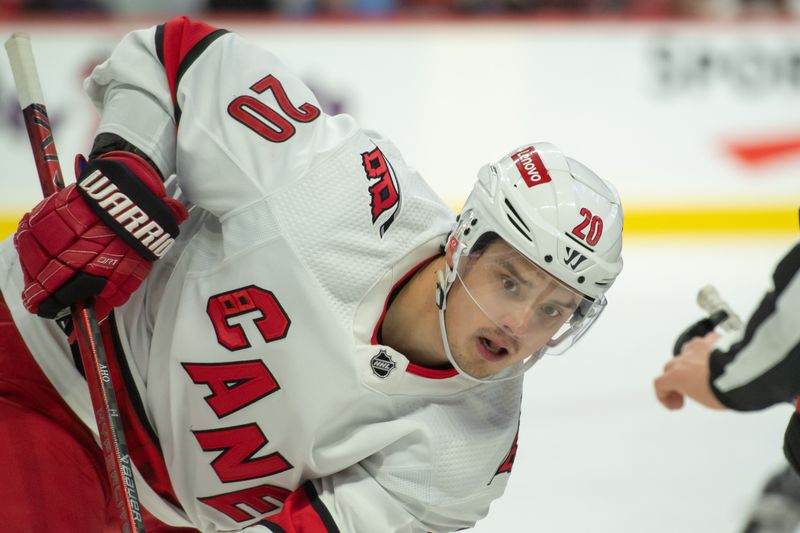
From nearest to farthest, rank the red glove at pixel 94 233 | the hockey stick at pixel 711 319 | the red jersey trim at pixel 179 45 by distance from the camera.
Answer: the red glove at pixel 94 233 → the red jersey trim at pixel 179 45 → the hockey stick at pixel 711 319

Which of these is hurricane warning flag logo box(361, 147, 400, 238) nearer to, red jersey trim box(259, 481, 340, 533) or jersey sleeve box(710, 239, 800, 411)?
red jersey trim box(259, 481, 340, 533)

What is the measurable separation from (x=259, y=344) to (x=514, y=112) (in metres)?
3.65

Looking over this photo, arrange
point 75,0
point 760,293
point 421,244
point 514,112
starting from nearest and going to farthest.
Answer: point 421,244, point 760,293, point 75,0, point 514,112

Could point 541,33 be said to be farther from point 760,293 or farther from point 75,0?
point 75,0

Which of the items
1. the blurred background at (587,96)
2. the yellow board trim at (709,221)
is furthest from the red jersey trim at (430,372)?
the yellow board trim at (709,221)

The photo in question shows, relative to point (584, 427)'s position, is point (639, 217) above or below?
below

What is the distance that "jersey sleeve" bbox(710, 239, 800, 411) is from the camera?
6.19 ft

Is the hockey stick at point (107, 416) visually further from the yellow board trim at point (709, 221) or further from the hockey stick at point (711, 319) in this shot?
the yellow board trim at point (709, 221)

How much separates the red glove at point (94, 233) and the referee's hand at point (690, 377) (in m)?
1.19

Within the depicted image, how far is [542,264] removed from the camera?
1.77m

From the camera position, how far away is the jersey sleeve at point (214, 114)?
1873 mm

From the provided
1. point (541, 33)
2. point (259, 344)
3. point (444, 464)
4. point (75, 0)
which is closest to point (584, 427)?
point (444, 464)

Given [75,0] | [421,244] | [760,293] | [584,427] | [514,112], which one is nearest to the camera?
[421,244]

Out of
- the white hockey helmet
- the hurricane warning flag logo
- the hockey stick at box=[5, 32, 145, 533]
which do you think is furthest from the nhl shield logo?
the hockey stick at box=[5, 32, 145, 533]
